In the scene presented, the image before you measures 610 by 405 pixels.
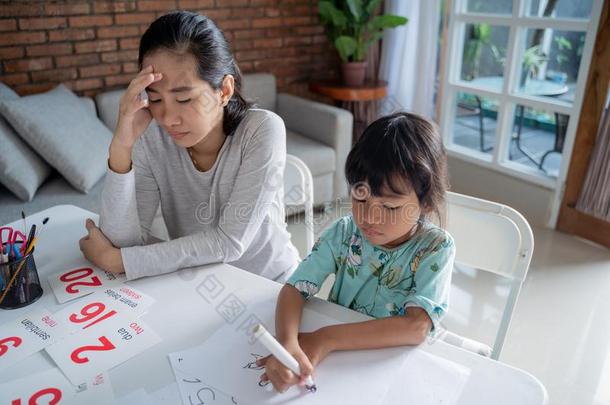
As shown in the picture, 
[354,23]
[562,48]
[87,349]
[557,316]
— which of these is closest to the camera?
[87,349]

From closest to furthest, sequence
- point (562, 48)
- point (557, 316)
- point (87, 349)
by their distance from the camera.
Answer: point (87, 349) → point (557, 316) → point (562, 48)

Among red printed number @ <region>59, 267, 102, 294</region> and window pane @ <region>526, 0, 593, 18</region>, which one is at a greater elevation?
window pane @ <region>526, 0, 593, 18</region>

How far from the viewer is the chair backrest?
3.41 metres

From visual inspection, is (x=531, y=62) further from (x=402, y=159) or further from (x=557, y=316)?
(x=402, y=159)

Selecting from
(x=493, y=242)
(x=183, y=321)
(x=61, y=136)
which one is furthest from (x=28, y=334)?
(x=61, y=136)

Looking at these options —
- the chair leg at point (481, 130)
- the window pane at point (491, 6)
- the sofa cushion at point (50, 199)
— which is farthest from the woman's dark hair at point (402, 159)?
the chair leg at point (481, 130)

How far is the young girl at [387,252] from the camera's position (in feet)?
2.83

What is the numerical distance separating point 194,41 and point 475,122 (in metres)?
2.75

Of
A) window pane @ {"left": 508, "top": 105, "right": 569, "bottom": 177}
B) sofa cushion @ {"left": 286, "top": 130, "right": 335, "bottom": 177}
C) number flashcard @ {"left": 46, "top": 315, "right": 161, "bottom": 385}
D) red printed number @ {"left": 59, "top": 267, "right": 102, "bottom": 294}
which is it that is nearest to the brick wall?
sofa cushion @ {"left": 286, "top": 130, "right": 335, "bottom": 177}

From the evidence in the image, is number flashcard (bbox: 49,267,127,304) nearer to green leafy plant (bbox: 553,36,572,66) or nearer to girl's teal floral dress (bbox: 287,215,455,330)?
girl's teal floral dress (bbox: 287,215,455,330)

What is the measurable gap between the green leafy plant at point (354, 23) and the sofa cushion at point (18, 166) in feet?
6.73

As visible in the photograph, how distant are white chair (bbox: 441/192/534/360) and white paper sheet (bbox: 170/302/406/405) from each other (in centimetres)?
46

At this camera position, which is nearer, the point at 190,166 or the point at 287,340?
the point at 287,340

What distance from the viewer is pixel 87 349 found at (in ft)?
2.84
